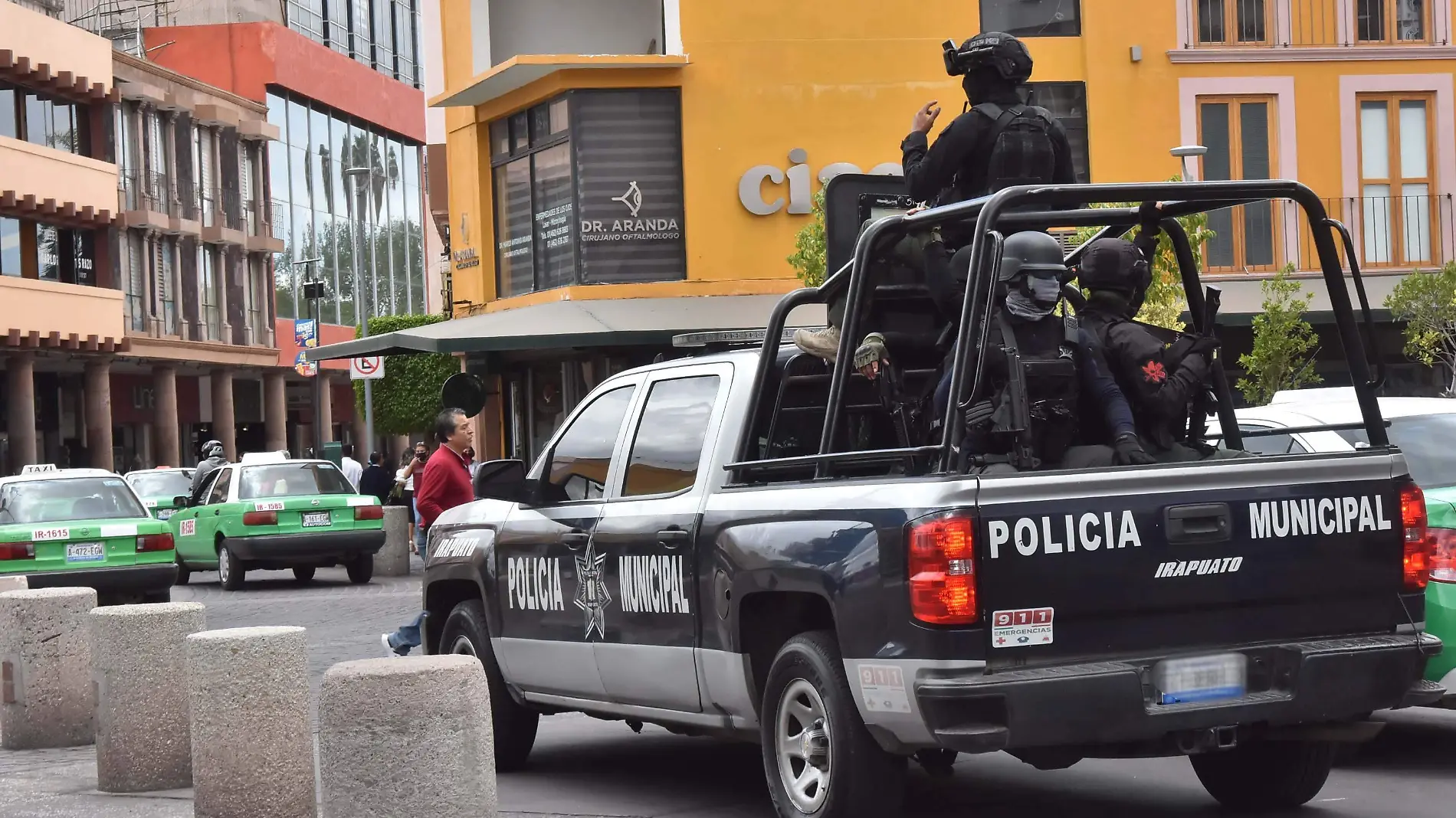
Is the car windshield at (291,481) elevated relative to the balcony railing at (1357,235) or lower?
lower

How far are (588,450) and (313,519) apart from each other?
1702cm

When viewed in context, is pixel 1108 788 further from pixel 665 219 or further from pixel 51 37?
pixel 51 37

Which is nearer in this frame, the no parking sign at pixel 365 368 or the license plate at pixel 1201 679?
the license plate at pixel 1201 679

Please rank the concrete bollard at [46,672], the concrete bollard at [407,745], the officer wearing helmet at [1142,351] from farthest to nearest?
the concrete bollard at [46,672] → the officer wearing helmet at [1142,351] → the concrete bollard at [407,745]

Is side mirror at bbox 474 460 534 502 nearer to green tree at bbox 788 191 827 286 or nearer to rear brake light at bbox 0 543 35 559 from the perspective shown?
rear brake light at bbox 0 543 35 559

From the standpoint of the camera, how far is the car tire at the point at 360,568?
25.6 meters

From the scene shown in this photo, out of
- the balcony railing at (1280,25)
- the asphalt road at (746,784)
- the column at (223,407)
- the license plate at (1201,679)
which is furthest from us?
the column at (223,407)

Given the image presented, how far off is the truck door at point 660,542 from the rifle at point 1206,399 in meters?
1.77

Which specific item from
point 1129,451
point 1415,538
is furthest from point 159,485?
point 1415,538

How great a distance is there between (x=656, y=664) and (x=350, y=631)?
34.9ft

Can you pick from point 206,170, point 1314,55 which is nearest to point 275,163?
point 206,170

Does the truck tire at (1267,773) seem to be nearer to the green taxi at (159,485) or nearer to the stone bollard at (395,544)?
the stone bollard at (395,544)

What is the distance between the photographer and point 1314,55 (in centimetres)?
2858

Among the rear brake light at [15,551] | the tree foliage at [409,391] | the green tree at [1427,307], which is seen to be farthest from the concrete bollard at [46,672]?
the tree foliage at [409,391]
